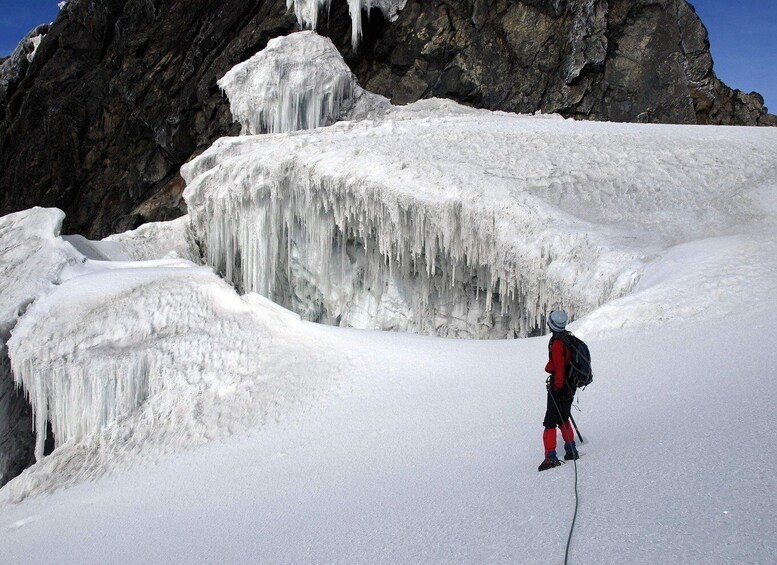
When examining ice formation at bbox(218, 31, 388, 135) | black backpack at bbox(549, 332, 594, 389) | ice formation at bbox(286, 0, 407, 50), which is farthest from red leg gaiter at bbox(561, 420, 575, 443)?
ice formation at bbox(286, 0, 407, 50)

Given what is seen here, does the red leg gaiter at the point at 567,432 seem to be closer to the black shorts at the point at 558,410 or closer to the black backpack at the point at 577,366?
the black shorts at the point at 558,410

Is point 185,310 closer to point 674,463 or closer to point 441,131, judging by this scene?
point 441,131

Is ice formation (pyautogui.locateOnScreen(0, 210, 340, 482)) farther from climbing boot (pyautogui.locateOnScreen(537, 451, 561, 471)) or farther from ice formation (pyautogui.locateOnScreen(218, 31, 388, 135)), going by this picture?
ice formation (pyautogui.locateOnScreen(218, 31, 388, 135))

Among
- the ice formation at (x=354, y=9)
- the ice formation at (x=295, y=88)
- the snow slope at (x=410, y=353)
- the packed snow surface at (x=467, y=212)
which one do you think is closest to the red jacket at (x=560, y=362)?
the snow slope at (x=410, y=353)

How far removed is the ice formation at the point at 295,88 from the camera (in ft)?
58.9

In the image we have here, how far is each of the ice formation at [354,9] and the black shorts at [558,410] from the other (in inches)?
1050

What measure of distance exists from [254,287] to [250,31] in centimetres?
2117

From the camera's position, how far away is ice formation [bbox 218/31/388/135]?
17.9 metres

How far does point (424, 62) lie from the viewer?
27.9 metres

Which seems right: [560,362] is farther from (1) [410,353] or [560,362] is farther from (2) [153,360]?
(2) [153,360]

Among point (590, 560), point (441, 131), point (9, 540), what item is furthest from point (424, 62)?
point (590, 560)

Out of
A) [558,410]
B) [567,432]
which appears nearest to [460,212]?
[558,410]

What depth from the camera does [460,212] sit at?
10.2 m

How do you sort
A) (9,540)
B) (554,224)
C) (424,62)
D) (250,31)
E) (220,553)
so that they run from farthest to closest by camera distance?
(250,31)
(424,62)
(554,224)
(9,540)
(220,553)
